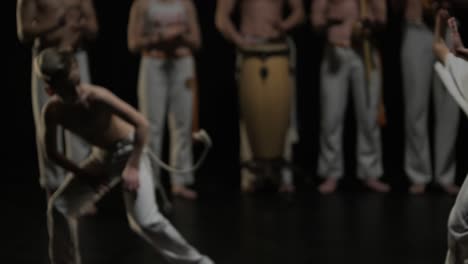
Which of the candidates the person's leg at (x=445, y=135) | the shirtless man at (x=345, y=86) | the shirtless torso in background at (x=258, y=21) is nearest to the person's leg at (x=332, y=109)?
the shirtless man at (x=345, y=86)

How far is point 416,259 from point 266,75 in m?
1.63

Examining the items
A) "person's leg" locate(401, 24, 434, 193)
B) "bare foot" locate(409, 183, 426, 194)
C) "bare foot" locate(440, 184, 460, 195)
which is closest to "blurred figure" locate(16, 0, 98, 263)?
"person's leg" locate(401, 24, 434, 193)

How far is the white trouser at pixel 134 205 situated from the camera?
3.57m

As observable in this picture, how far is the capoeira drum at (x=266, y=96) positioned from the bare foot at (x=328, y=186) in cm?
35

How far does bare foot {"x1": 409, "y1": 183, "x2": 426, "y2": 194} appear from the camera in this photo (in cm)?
550

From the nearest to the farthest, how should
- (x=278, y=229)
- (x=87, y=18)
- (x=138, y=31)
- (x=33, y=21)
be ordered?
(x=278, y=229) → (x=33, y=21) → (x=87, y=18) → (x=138, y=31)

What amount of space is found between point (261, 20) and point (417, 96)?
3.51 feet

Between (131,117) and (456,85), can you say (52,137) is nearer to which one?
(131,117)

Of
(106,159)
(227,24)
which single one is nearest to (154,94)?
(227,24)

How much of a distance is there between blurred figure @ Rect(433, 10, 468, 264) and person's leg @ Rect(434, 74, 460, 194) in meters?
1.88

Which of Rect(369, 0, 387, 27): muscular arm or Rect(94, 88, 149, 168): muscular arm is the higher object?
Rect(94, 88, 149, 168): muscular arm

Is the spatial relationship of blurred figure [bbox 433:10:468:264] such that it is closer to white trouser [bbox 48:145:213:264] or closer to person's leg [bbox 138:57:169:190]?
white trouser [bbox 48:145:213:264]

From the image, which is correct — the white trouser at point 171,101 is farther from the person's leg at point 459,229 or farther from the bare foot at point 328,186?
the person's leg at point 459,229

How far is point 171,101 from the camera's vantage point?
18.3ft
